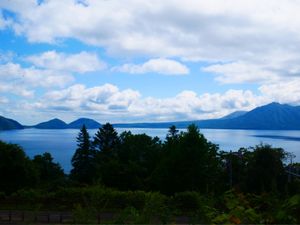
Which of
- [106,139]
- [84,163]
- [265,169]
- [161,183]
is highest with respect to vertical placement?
[106,139]

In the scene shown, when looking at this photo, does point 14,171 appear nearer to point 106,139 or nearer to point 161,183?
point 161,183

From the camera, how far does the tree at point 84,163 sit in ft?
195

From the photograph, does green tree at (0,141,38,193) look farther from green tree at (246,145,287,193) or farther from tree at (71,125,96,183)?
green tree at (246,145,287,193)

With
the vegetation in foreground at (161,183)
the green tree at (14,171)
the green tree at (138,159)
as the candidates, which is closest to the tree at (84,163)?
the vegetation in foreground at (161,183)

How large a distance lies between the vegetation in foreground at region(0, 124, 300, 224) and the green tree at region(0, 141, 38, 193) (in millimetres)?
86

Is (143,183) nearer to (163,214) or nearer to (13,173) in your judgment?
(13,173)

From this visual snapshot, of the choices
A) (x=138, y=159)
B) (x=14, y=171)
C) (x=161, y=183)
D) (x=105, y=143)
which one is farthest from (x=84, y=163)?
(x=161, y=183)

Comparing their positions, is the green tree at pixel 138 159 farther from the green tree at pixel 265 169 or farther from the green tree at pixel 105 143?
the green tree at pixel 265 169

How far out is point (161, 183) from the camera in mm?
37438

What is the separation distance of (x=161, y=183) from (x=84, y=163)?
1013 inches

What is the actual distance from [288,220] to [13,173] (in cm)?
3865

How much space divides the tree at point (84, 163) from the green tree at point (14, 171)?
1898cm

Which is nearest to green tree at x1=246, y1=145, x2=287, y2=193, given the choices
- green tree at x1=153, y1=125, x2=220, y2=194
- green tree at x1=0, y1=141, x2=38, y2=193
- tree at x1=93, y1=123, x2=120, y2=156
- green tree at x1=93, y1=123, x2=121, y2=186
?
green tree at x1=153, y1=125, x2=220, y2=194

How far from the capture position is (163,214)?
6.90 meters
